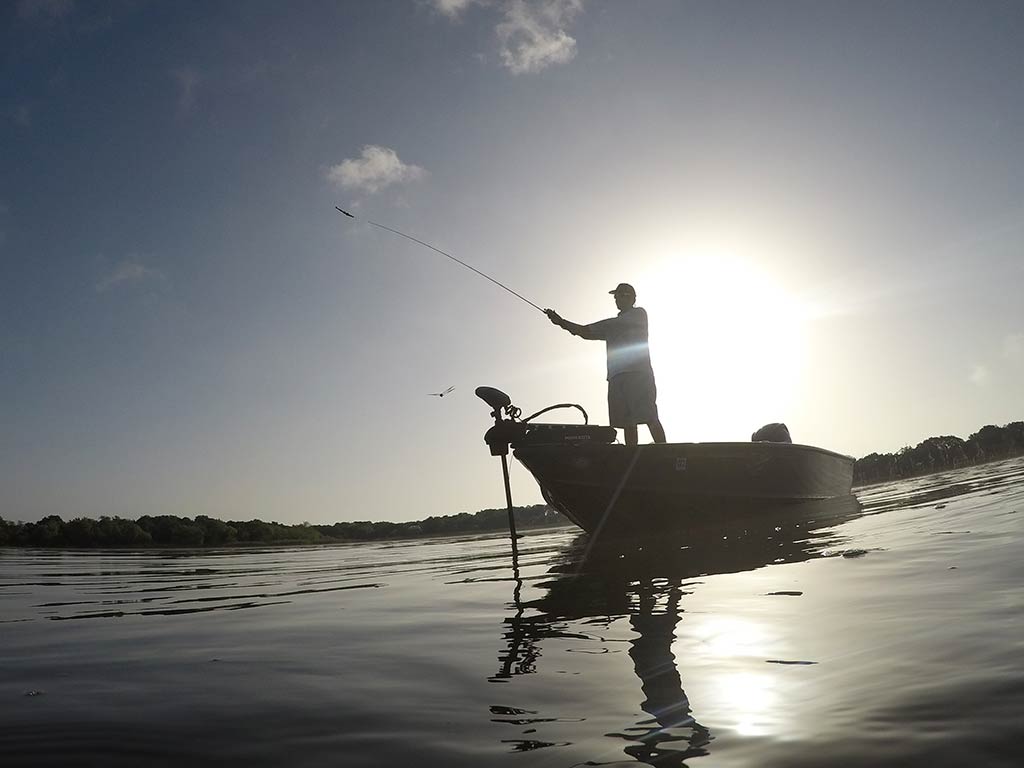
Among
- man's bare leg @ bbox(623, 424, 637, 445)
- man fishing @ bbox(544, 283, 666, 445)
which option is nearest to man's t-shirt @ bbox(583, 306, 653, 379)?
man fishing @ bbox(544, 283, 666, 445)

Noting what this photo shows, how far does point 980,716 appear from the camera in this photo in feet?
4.55

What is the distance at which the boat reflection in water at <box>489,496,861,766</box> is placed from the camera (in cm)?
155

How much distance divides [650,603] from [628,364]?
5.88 metres

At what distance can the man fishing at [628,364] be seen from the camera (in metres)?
9.12

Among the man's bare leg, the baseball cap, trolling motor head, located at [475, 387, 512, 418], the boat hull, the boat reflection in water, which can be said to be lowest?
the boat reflection in water

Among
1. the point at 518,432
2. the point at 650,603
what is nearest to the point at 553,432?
the point at 518,432

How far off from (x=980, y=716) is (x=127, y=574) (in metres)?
11.3

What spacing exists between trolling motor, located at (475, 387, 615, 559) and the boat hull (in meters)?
0.12

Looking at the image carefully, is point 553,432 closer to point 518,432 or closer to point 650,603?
point 518,432

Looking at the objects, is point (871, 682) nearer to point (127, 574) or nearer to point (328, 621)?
point (328, 621)

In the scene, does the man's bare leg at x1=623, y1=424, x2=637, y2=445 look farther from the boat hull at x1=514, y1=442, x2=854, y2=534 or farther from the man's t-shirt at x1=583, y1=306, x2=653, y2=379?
the man's t-shirt at x1=583, y1=306, x2=653, y2=379

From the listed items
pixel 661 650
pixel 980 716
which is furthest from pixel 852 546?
pixel 980 716

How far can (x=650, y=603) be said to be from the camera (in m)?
3.58

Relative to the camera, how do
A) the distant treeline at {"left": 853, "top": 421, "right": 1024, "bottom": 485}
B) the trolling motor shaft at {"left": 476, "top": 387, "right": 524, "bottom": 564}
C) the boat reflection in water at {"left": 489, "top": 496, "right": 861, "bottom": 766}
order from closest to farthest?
the boat reflection in water at {"left": 489, "top": 496, "right": 861, "bottom": 766} → the trolling motor shaft at {"left": 476, "top": 387, "right": 524, "bottom": 564} → the distant treeline at {"left": 853, "top": 421, "right": 1024, "bottom": 485}
